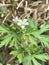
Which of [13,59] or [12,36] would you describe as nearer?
[12,36]

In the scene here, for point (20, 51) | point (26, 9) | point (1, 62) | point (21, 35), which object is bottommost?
point (1, 62)

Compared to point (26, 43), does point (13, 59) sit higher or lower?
lower

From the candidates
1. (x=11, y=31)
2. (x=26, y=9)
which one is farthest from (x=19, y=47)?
(x=26, y=9)

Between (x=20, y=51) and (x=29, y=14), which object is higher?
(x=29, y=14)

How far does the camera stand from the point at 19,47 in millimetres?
1577

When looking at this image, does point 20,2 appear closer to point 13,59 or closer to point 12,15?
point 12,15

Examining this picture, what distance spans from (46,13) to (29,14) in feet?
0.51

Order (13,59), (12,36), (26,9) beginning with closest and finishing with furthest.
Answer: (12,36), (13,59), (26,9)

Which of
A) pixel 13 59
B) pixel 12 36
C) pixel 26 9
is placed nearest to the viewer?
pixel 12 36

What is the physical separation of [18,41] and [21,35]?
6cm

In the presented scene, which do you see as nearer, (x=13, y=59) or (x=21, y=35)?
(x=21, y=35)

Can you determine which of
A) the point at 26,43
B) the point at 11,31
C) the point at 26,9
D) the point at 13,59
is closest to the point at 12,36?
the point at 11,31

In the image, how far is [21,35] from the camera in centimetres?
158

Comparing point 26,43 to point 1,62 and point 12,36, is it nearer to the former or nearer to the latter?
point 12,36
